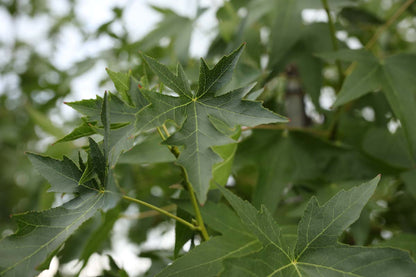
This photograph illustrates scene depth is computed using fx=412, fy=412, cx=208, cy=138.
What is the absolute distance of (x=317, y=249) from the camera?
38cm

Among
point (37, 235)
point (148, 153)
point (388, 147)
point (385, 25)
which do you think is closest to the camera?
point (37, 235)

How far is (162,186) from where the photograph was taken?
2.57ft

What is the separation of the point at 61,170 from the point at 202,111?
153mm

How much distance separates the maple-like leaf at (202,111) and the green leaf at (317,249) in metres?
0.05

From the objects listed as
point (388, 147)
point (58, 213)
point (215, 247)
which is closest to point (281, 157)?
point (388, 147)

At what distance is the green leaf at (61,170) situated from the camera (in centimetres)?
41

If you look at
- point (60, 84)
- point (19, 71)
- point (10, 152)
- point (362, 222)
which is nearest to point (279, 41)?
point (362, 222)

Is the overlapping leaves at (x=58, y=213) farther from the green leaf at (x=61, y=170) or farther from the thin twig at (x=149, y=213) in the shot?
the thin twig at (x=149, y=213)

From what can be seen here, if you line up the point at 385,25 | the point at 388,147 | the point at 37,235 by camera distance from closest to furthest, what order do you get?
the point at 37,235 → the point at 388,147 → the point at 385,25

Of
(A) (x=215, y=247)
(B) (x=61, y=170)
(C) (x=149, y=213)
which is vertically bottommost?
(C) (x=149, y=213)

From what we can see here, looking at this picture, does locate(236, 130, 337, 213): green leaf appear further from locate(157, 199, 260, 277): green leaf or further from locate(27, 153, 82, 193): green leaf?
locate(27, 153, 82, 193): green leaf

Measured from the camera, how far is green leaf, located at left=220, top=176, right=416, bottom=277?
1.18 ft

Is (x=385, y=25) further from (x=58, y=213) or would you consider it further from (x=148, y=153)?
(x=58, y=213)

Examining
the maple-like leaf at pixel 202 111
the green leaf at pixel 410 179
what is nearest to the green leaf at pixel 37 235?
the maple-like leaf at pixel 202 111
